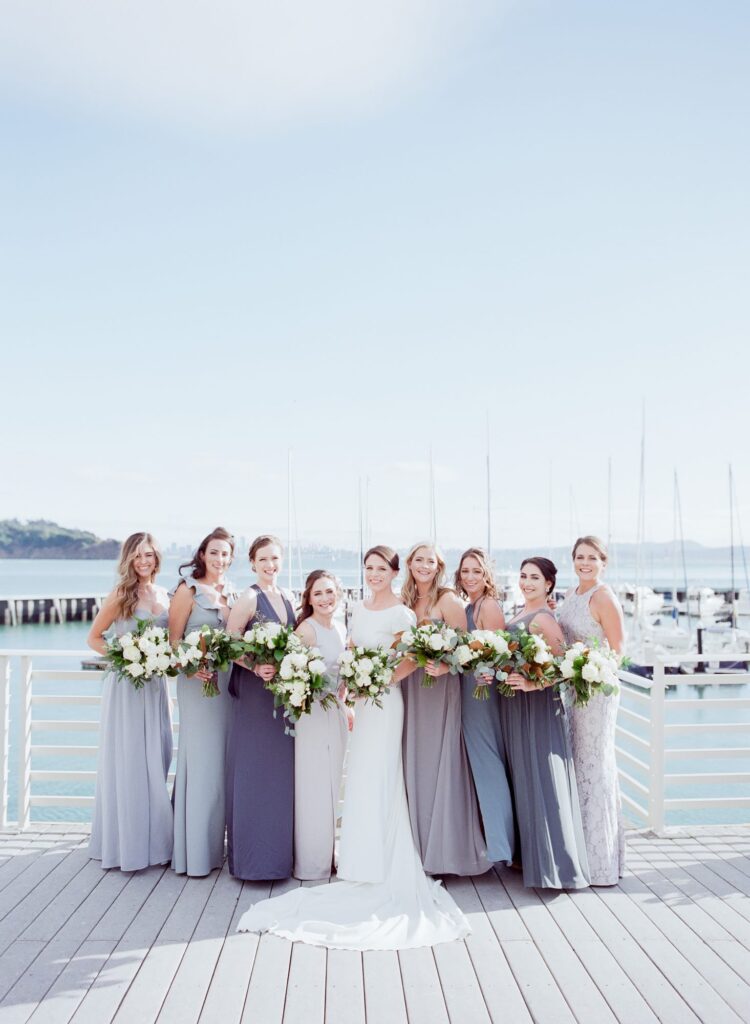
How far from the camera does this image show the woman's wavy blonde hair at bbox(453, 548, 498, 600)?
5.41m

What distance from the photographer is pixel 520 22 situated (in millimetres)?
11305

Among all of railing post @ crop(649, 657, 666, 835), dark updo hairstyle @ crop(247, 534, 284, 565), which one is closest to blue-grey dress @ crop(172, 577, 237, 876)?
dark updo hairstyle @ crop(247, 534, 284, 565)

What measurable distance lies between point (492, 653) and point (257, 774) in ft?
5.66

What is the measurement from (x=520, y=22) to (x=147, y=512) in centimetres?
11330

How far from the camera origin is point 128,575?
5387 mm

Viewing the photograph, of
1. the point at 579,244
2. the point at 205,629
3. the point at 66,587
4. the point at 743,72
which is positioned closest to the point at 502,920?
the point at 205,629

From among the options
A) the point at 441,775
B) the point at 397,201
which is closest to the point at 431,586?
the point at 441,775

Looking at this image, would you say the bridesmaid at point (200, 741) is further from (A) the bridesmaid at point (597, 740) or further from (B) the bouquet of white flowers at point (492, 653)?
(A) the bridesmaid at point (597, 740)

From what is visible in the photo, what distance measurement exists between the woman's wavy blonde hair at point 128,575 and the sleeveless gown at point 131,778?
0.09m

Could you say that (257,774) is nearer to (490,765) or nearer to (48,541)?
(490,765)

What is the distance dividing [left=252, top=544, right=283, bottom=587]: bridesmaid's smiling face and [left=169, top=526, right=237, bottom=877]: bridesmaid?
0.26 meters

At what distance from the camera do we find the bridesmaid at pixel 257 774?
197 inches

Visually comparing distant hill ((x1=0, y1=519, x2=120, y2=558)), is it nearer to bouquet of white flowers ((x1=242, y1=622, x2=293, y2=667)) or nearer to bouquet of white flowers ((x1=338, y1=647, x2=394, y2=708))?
bouquet of white flowers ((x1=242, y1=622, x2=293, y2=667))

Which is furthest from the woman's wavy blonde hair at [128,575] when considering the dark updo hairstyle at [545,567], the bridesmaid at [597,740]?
the bridesmaid at [597,740]
